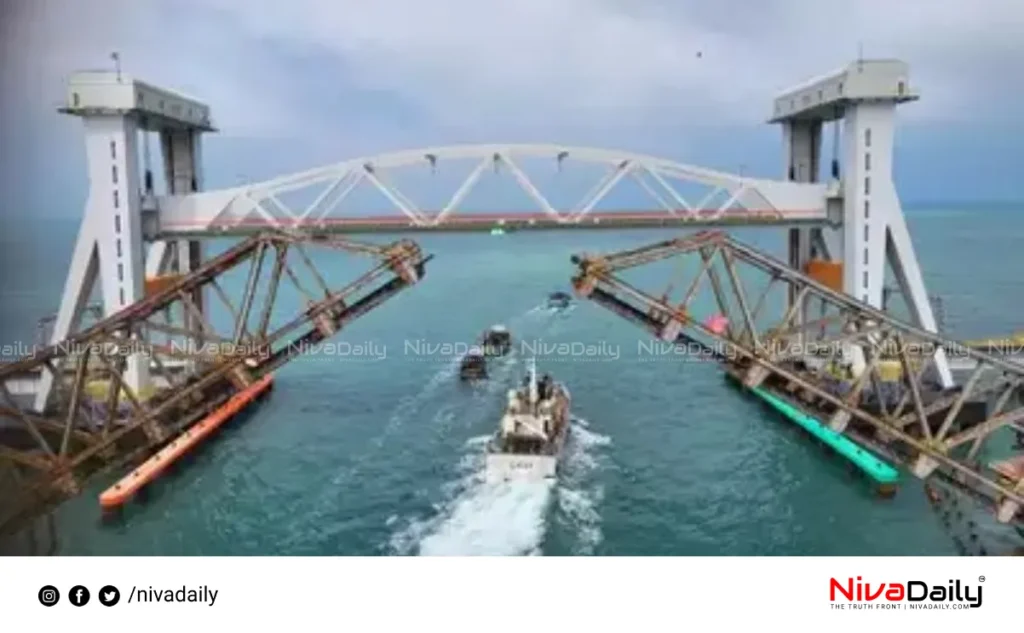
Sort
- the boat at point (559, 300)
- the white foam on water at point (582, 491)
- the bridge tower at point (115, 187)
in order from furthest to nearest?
the boat at point (559, 300) → the bridge tower at point (115, 187) → the white foam on water at point (582, 491)

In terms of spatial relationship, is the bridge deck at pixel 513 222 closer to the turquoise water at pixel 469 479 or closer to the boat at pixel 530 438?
the turquoise water at pixel 469 479

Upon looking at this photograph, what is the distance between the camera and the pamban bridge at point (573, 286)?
339 centimetres

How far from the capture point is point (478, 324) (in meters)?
12.6

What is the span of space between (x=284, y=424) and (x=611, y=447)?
2843mm

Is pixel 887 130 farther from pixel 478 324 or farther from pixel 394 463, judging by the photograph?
pixel 478 324

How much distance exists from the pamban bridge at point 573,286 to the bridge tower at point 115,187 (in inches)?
0.6

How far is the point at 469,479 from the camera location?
6.25 meters

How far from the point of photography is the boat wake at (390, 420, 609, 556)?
4953 millimetres

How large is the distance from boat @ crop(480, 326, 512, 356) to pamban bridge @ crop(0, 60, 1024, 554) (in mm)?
3480

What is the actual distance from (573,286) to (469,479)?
10.1 feet
